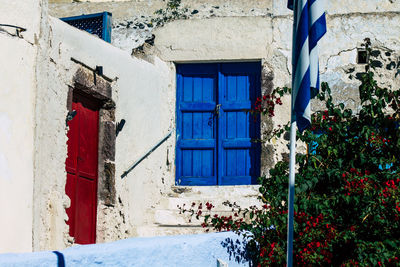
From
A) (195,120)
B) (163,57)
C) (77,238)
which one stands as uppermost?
(163,57)

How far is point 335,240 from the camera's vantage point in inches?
250

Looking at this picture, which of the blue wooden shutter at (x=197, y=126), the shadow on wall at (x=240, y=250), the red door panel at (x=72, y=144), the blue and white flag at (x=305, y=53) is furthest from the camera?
the blue wooden shutter at (x=197, y=126)

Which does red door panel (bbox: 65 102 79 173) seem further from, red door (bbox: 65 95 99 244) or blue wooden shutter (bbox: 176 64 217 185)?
blue wooden shutter (bbox: 176 64 217 185)

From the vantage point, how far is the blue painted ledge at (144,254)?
5328mm

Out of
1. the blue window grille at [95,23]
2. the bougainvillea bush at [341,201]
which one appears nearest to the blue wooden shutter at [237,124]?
the blue window grille at [95,23]

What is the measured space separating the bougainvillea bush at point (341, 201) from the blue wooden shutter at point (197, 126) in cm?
301

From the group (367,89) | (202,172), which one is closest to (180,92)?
(202,172)

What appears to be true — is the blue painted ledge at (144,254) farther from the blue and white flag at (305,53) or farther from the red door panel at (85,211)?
the red door panel at (85,211)

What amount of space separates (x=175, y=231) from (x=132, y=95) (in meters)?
1.67

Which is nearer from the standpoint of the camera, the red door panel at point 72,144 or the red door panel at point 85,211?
the red door panel at point 72,144

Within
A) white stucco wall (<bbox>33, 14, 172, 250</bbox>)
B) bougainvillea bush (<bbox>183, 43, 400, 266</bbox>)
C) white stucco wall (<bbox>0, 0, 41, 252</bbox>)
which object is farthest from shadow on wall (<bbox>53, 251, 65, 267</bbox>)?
Answer: bougainvillea bush (<bbox>183, 43, 400, 266</bbox>)

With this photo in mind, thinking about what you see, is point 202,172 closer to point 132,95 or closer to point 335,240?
point 132,95

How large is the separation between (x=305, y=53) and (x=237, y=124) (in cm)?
481

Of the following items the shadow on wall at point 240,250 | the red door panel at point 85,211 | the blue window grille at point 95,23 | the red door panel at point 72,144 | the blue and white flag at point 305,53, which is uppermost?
the blue window grille at point 95,23
